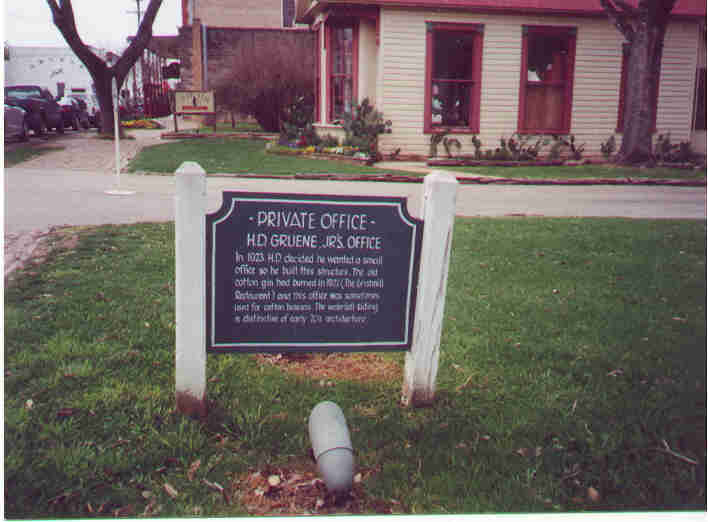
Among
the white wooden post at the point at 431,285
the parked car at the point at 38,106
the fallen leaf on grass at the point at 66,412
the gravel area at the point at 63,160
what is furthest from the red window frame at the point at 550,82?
the fallen leaf on grass at the point at 66,412

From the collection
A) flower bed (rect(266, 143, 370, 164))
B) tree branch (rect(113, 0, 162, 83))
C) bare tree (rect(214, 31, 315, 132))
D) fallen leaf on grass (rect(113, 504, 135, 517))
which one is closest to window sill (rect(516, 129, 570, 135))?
flower bed (rect(266, 143, 370, 164))

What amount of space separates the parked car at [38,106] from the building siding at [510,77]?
8.21 meters

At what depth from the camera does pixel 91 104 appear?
24625mm

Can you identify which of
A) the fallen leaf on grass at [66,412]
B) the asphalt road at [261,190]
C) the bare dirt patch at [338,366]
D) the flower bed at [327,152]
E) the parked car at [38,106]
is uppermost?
the parked car at [38,106]

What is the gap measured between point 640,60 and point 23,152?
37.8 ft

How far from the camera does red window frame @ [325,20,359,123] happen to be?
45.1 ft

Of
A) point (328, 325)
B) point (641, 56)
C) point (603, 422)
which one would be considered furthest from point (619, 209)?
point (328, 325)

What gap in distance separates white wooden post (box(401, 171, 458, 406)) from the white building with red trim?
11.1 m

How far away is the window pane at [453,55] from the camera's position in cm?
1358

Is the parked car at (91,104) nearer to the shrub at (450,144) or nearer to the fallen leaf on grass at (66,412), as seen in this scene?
the shrub at (450,144)

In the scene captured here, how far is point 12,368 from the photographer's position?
2.96m

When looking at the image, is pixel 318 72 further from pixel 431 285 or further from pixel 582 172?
pixel 431 285

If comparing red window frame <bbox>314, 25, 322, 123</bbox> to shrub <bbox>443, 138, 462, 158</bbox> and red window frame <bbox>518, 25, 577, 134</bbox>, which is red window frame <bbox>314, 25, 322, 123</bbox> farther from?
red window frame <bbox>518, 25, 577, 134</bbox>

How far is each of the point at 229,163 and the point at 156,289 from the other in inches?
300
